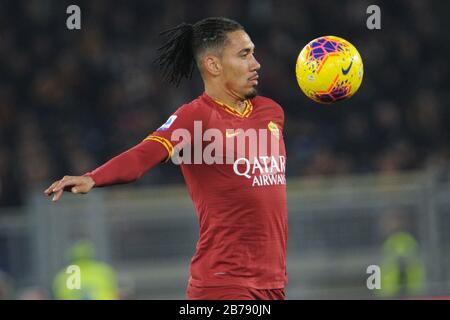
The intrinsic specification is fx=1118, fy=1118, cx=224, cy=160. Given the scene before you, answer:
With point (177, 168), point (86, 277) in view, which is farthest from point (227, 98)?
point (177, 168)

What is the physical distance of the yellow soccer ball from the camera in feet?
19.6

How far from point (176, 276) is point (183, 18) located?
6006mm

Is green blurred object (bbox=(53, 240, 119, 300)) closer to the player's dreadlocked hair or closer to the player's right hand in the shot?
the player's dreadlocked hair

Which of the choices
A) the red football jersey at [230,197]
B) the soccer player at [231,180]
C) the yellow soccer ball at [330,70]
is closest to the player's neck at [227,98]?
the soccer player at [231,180]

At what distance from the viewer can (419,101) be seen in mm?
14562

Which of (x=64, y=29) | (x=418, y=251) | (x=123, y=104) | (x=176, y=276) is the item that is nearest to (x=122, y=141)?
(x=123, y=104)

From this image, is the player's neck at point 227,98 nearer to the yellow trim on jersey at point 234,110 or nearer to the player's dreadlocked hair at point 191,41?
the yellow trim on jersey at point 234,110

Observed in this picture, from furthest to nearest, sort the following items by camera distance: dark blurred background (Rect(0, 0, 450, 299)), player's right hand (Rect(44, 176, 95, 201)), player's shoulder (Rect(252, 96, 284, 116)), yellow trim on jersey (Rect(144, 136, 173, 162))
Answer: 1. dark blurred background (Rect(0, 0, 450, 299))
2. player's shoulder (Rect(252, 96, 284, 116))
3. yellow trim on jersey (Rect(144, 136, 173, 162))
4. player's right hand (Rect(44, 176, 95, 201))

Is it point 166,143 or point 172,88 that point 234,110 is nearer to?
point 166,143

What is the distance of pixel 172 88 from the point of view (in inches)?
596

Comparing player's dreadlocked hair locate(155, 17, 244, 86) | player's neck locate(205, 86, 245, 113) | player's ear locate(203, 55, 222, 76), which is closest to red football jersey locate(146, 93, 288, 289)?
player's neck locate(205, 86, 245, 113)

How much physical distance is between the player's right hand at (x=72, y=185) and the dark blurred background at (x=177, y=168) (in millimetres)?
4274

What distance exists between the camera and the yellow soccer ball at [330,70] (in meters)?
5.97

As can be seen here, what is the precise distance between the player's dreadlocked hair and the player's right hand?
1150 mm
